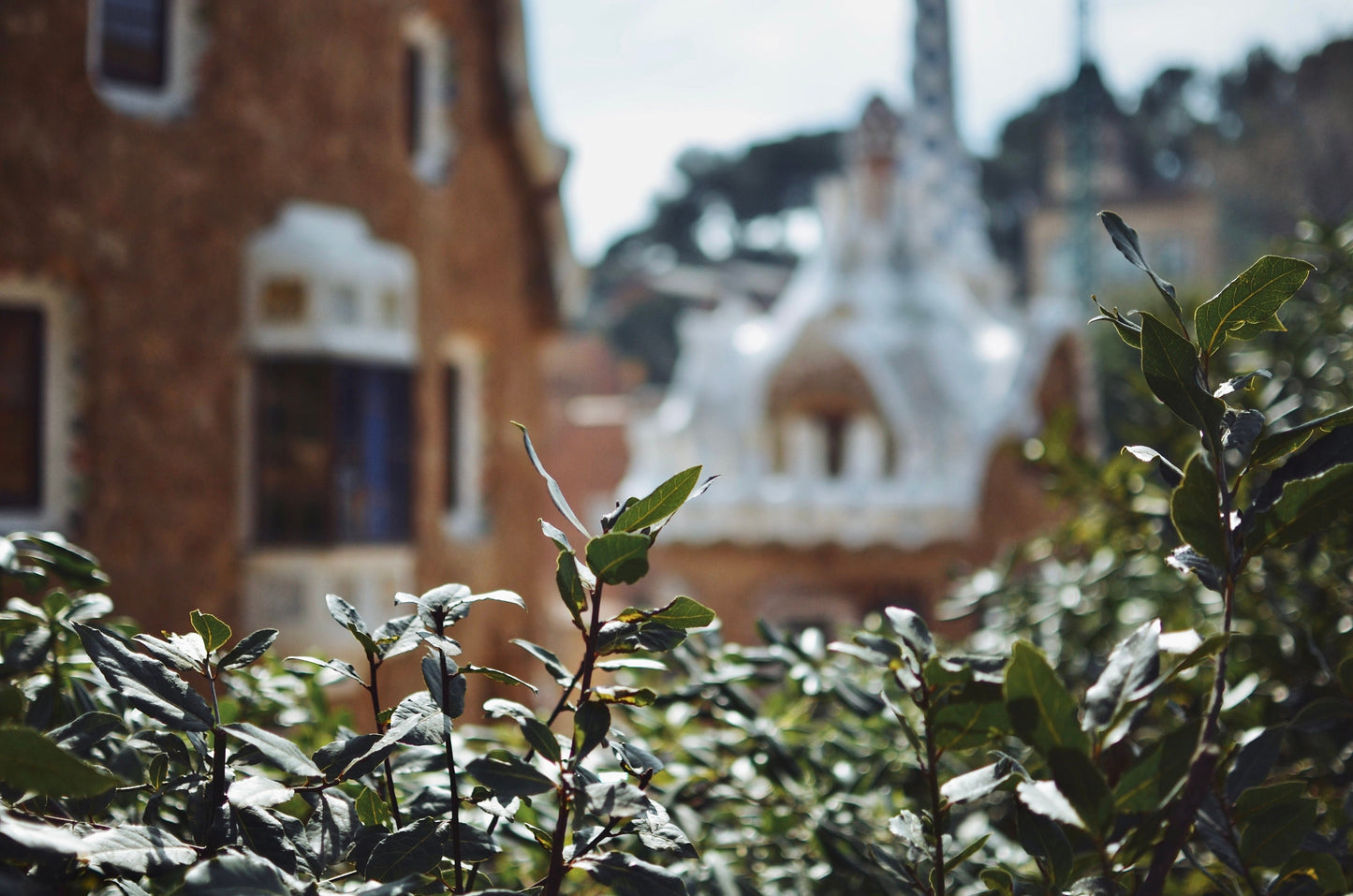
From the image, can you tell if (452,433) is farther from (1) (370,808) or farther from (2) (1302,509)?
(2) (1302,509)

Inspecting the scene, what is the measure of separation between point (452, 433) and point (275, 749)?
8.05 meters

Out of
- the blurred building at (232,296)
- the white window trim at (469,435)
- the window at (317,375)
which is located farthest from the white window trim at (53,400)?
the white window trim at (469,435)

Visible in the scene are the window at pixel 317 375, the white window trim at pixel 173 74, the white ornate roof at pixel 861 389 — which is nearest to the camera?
the white window trim at pixel 173 74

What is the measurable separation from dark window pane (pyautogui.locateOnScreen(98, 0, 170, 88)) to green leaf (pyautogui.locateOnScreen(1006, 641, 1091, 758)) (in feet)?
22.0

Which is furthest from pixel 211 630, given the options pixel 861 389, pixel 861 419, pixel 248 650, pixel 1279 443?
pixel 861 389

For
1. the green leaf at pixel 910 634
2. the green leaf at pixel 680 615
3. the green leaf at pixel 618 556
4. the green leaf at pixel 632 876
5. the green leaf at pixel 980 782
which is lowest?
the green leaf at pixel 632 876

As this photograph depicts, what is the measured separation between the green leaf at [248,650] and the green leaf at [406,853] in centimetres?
17

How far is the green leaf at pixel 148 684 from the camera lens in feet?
2.71

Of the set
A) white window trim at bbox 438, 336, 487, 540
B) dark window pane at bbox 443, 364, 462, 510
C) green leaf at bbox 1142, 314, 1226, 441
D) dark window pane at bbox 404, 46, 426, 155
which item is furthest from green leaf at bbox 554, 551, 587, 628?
dark window pane at bbox 443, 364, 462, 510

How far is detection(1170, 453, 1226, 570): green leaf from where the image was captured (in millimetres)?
804

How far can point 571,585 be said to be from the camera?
84 cm

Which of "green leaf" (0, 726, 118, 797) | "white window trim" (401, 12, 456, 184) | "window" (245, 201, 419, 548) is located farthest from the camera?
"white window trim" (401, 12, 456, 184)

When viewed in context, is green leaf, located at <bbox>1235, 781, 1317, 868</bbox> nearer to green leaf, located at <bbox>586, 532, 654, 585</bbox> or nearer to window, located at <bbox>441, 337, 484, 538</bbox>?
green leaf, located at <bbox>586, 532, 654, 585</bbox>

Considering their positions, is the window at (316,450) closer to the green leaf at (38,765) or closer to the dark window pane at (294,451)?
the dark window pane at (294,451)
